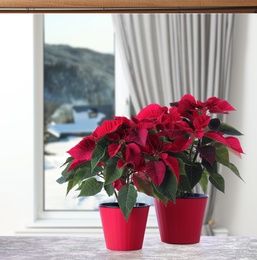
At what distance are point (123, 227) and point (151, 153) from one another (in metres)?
0.19

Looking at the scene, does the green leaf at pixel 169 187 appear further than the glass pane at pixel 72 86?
No

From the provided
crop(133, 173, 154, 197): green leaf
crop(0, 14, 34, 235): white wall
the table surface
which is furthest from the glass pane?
crop(133, 173, 154, 197): green leaf

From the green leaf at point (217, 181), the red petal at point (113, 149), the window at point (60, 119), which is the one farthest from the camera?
the window at point (60, 119)

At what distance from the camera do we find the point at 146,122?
1337mm

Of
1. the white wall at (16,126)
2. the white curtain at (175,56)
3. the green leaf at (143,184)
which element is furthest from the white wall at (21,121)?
the green leaf at (143,184)

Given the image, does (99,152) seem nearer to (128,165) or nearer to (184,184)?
(128,165)

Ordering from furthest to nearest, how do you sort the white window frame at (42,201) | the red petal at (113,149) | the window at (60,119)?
the window at (60,119)
the white window frame at (42,201)
the red petal at (113,149)

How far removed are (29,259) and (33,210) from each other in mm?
2819

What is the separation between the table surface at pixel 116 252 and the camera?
4.29 feet

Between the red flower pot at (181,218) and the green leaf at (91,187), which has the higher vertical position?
the green leaf at (91,187)

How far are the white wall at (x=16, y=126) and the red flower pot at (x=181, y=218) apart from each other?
273 cm

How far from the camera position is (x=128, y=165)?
1326 millimetres

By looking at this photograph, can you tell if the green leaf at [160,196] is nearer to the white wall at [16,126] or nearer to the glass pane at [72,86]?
the white wall at [16,126]

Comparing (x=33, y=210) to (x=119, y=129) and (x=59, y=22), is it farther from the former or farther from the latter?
(x=119, y=129)
